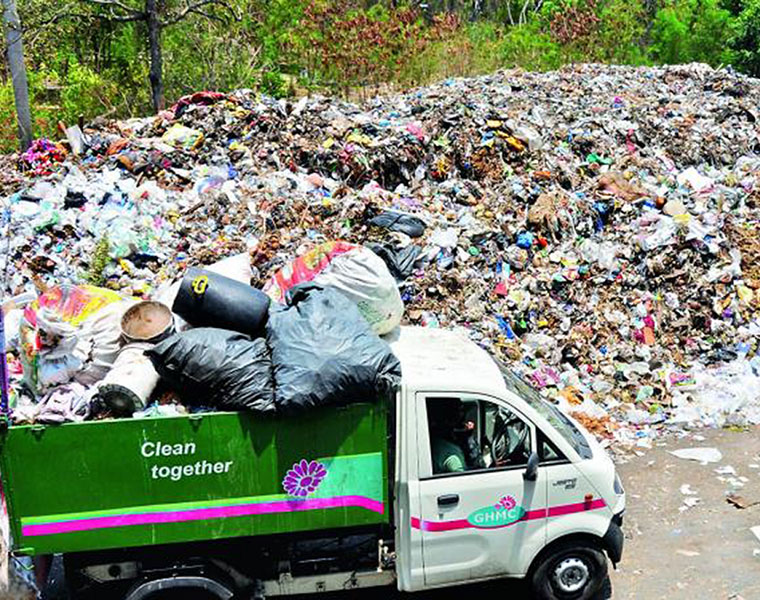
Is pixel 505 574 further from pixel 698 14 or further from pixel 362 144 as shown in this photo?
pixel 698 14

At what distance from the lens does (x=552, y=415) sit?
5.01m

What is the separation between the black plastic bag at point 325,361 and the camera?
4.21 m

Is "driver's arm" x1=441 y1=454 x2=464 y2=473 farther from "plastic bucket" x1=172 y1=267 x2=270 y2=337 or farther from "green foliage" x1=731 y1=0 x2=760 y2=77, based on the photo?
"green foliage" x1=731 y1=0 x2=760 y2=77

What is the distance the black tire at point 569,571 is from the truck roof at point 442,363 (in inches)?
44.9

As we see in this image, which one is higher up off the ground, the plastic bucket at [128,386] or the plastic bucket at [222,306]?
the plastic bucket at [222,306]

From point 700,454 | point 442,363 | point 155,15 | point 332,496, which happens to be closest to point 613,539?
point 442,363

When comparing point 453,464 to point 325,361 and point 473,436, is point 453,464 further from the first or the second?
point 325,361

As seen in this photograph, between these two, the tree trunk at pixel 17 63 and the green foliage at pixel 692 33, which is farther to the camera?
the green foliage at pixel 692 33

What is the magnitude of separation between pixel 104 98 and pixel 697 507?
1432cm

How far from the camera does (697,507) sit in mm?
6348

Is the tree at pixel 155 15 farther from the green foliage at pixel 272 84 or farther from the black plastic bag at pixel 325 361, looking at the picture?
the black plastic bag at pixel 325 361

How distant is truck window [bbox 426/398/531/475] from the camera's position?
4535 millimetres

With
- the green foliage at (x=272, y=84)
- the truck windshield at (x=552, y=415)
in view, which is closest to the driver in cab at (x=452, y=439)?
the truck windshield at (x=552, y=415)

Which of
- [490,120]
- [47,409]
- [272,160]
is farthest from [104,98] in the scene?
[47,409]
